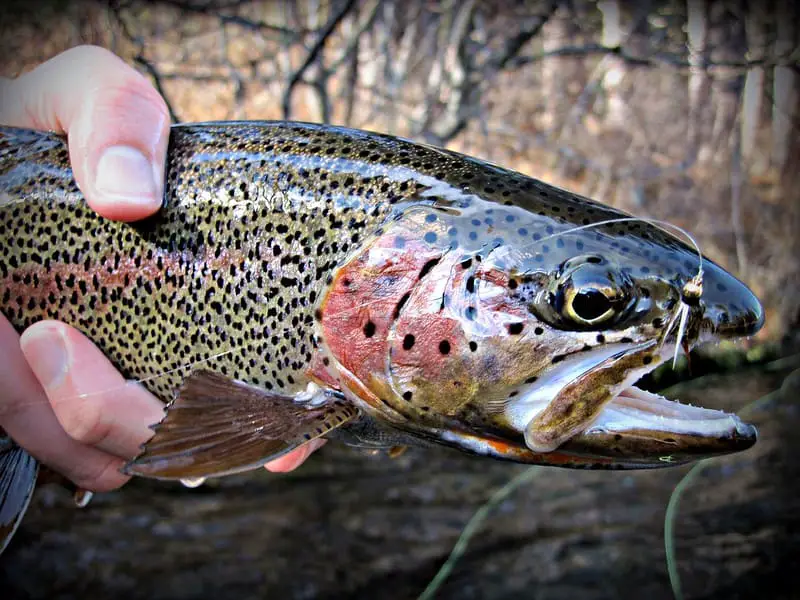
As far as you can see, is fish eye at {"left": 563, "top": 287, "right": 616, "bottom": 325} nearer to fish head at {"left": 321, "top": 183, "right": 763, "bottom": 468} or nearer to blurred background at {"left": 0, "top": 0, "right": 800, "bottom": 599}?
fish head at {"left": 321, "top": 183, "right": 763, "bottom": 468}

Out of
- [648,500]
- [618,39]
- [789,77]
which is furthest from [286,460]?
[789,77]

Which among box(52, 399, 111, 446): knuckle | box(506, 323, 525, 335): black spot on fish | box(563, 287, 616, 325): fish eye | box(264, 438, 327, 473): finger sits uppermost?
box(563, 287, 616, 325): fish eye

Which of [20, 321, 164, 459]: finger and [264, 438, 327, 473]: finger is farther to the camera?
[264, 438, 327, 473]: finger

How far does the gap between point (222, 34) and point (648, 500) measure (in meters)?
3.97

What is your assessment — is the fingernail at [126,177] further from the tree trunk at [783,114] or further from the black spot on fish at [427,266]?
the tree trunk at [783,114]

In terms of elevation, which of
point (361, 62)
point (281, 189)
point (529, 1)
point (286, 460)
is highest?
point (529, 1)

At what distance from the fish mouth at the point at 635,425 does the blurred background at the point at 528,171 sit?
240cm

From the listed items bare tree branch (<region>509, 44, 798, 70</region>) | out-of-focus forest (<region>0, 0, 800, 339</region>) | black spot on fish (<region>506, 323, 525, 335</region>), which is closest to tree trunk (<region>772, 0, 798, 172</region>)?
out-of-focus forest (<region>0, 0, 800, 339</region>)

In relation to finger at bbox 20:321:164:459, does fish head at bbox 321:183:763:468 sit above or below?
above

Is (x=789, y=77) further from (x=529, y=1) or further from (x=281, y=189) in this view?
(x=281, y=189)

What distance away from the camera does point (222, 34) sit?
4602 mm

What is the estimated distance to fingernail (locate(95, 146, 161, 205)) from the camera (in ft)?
4.54

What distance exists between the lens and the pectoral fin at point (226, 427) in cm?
120

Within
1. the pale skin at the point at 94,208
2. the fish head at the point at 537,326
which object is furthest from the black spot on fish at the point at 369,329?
the pale skin at the point at 94,208
